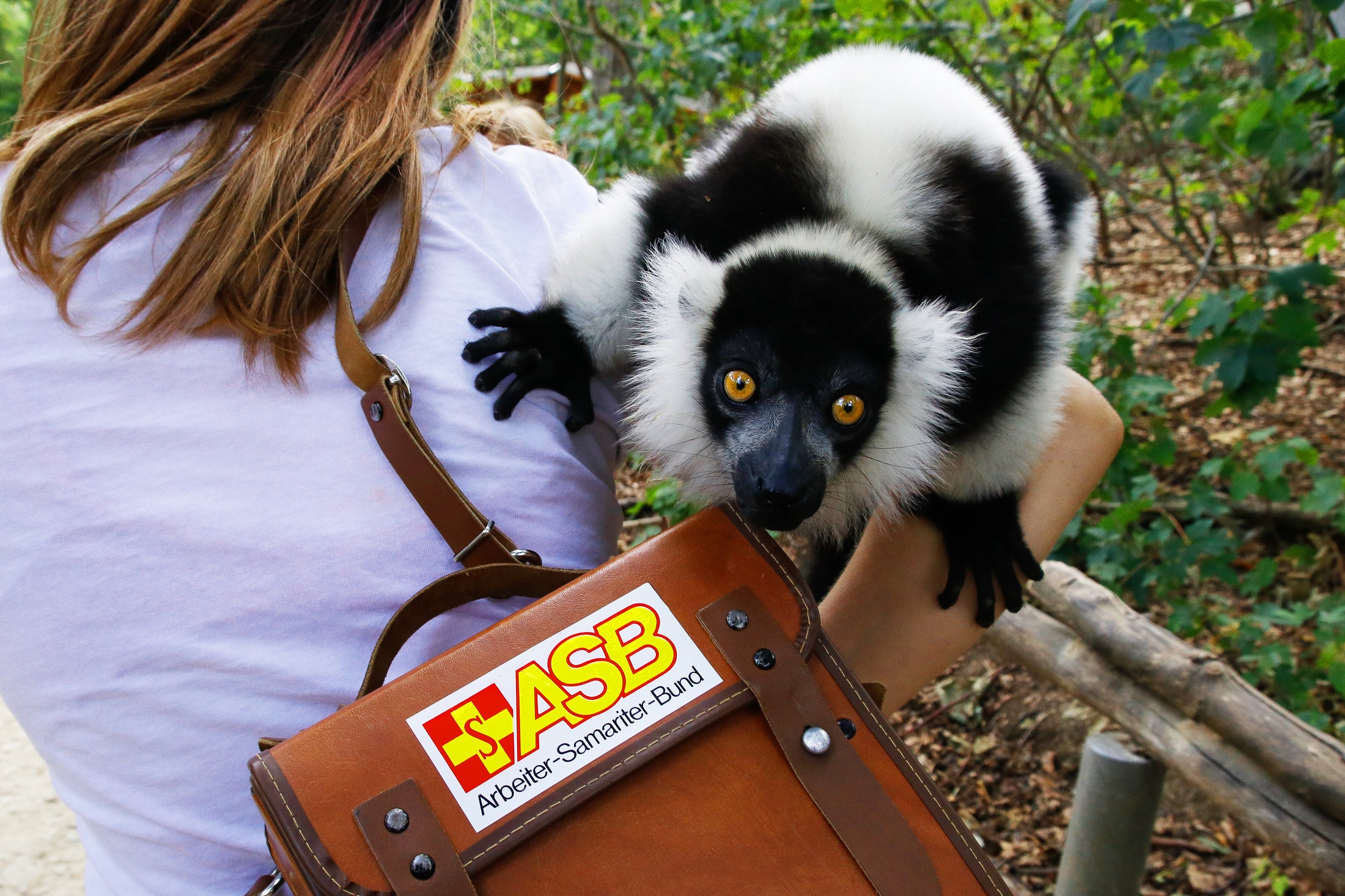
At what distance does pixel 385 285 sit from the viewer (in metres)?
1.27

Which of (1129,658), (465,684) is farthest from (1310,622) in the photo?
(465,684)

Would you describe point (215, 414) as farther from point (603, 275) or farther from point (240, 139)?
point (603, 275)

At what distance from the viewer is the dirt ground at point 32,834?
3.16 m

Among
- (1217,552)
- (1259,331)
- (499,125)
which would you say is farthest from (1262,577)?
(499,125)

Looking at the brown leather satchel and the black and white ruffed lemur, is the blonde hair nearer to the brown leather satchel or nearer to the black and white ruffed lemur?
the black and white ruffed lemur

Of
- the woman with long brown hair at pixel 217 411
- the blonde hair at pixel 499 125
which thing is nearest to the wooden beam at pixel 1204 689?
the woman with long brown hair at pixel 217 411

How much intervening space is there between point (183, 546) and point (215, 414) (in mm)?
171

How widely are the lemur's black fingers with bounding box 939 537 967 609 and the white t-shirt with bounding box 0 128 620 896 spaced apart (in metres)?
0.66

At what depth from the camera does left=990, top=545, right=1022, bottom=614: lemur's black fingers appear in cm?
164

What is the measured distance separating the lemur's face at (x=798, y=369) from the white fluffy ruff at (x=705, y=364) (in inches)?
1.5

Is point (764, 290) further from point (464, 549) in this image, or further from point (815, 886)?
point (815, 886)

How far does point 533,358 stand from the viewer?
1.40m

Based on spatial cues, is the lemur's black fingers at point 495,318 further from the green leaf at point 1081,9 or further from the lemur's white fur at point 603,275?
the green leaf at point 1081,9

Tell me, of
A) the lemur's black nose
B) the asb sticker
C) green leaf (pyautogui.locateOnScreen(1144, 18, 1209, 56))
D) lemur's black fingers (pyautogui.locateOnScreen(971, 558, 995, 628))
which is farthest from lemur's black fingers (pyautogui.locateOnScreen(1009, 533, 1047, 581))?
green leaf (pyautogui.locateOnScreen(1144, 18, 1209, 56))
